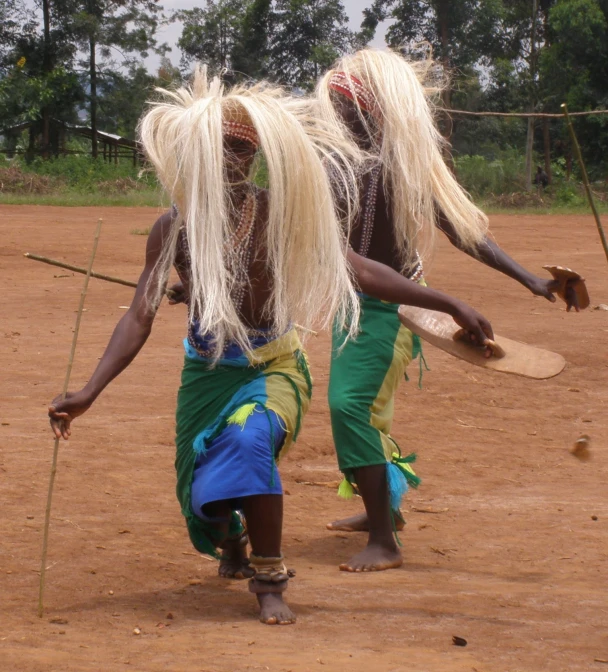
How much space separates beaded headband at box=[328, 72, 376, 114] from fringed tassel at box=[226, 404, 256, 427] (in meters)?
1.28

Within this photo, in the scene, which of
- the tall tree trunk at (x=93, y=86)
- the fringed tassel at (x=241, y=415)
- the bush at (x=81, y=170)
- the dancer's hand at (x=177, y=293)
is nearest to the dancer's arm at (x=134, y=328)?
the dancer's hand at (x=177, y=293)

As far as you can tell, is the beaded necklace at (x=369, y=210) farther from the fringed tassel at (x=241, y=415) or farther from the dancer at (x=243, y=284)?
the fringed tassel at (x=241, y=415)

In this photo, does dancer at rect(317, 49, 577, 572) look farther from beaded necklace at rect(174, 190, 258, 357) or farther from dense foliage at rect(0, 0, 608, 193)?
dense foliage at rect(0, 0, 608, 193)

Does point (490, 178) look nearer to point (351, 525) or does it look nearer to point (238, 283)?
point (351, 525)

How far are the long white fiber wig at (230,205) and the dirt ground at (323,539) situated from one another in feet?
2.92

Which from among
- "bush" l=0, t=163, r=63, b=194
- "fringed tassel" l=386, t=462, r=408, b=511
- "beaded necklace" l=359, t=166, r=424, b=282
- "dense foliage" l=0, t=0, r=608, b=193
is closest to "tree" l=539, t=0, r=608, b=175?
"dense foliage" l=0, t=0, r=608, b=193

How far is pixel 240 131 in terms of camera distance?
9.86 feet

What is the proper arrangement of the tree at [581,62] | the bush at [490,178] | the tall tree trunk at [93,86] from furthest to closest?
the tall tree trunk at [93,86] → the bush at [490,178] → the tree at [581,62]

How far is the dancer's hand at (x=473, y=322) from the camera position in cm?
303

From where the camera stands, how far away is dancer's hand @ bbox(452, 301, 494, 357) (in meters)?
3.03

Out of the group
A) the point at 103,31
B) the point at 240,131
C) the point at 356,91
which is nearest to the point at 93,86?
the point at 103,31

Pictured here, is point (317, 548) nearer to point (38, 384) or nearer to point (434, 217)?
point (434, 217)

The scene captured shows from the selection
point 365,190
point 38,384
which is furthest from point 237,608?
point 38,384

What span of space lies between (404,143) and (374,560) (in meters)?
1.50
